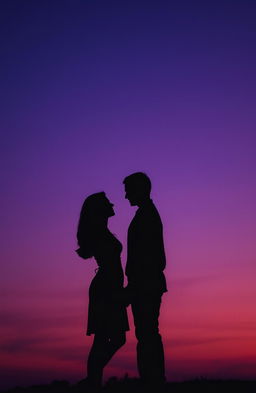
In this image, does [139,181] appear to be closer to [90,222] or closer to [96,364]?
[90,222]

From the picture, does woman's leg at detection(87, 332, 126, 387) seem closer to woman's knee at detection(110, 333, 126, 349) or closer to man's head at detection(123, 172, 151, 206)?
woman's knee at detection(110, 333, 126, 349)

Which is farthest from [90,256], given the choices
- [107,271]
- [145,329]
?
[145,329]

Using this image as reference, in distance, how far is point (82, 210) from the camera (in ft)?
27.3

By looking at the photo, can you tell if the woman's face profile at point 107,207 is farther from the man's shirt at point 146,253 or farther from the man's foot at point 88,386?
the man's foot at point 88,386

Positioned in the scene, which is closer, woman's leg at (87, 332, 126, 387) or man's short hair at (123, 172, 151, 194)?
woman's leg at (87, 332, 126, 387)

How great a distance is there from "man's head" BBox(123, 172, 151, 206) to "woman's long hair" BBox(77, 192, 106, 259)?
0.51 m

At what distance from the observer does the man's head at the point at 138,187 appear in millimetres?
8305

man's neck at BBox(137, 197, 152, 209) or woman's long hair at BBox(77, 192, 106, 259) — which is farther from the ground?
man's neck at BBox(137, 197, 152, 209)

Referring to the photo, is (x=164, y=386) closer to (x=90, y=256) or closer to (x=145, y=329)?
(x=145, y=329)

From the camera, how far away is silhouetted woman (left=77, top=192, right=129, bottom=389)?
322 inches

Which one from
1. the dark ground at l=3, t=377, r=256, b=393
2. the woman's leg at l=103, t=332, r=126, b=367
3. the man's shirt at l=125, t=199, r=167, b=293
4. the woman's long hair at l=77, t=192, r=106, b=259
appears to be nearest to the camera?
the dark ground at l=3, t=377, r=256, b=393

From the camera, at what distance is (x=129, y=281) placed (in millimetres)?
8133

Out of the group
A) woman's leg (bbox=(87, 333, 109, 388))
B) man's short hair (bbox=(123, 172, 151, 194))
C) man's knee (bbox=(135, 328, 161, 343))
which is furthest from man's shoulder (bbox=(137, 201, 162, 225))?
woman's leg (bbox=(87, 333, 109, 388))

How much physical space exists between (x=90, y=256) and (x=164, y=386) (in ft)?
7.20
